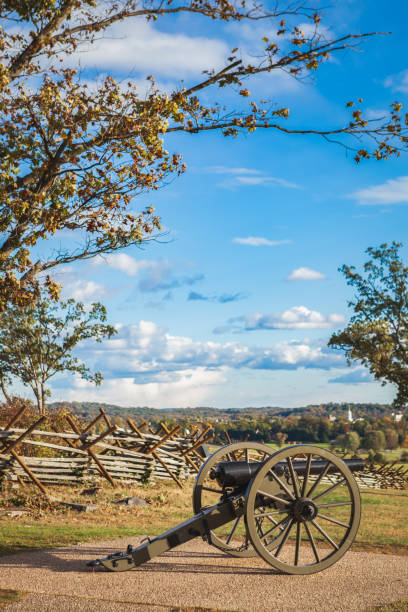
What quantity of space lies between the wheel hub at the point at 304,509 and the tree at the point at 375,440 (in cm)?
6233

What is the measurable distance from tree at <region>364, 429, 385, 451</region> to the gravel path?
61.2 metres

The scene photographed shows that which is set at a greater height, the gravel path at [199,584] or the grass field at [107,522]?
the gravel path at [199,584]

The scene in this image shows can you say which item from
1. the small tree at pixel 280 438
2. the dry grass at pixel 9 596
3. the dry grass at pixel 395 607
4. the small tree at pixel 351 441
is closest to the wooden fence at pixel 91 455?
the dry grass at pixel 9 596

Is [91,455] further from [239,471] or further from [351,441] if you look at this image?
[351,441]

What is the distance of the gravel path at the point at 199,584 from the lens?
5.46 metres

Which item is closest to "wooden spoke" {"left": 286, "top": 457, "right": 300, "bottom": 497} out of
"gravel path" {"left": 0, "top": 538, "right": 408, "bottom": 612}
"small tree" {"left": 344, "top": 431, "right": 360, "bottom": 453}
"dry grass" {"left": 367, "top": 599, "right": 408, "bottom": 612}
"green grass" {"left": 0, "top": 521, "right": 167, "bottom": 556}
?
"gravel path" {"left": 0, "top": 538, "right": 408, "bottom": 612}

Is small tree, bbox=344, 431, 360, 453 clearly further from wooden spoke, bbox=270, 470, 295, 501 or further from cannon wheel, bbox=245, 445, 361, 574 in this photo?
wooden spoke, bbox=270, 470, 295, 501

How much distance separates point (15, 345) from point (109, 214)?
21.8 m

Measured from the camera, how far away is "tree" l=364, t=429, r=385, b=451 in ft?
215

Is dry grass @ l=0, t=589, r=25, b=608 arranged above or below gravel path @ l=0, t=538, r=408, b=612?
above

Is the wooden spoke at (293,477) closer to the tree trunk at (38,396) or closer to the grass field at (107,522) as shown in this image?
the grass field at (107,522)

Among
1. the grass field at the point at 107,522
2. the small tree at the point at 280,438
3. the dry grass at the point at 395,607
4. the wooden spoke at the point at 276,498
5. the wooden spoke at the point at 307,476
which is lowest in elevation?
the small tree at the point at 280,438

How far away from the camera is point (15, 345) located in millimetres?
29000

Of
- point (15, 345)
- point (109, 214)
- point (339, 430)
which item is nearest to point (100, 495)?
point (109, 214)
